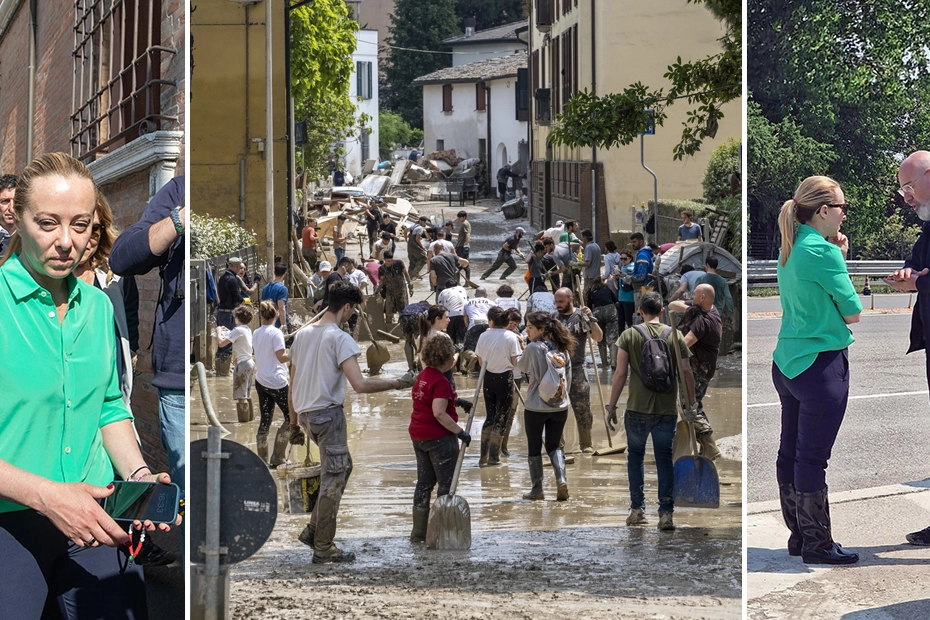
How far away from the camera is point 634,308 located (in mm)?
3316

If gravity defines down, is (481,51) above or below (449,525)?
above

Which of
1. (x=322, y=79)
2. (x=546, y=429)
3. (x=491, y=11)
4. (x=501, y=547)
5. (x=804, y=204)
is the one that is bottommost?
(x=501, y=547)

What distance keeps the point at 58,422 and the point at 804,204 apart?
2.17m

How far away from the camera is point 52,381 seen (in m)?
2.15

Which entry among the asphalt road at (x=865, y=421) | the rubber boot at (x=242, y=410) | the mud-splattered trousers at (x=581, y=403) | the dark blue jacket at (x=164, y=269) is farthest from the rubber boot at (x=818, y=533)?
the dark blue jacket at (x=164, y=269)

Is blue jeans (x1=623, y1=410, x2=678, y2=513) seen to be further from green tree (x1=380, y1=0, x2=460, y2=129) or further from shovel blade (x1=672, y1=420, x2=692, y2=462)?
green tree (x1=380, y1=0, x2=460, y2=129)

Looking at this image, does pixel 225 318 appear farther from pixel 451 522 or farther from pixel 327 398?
pixel 451 522

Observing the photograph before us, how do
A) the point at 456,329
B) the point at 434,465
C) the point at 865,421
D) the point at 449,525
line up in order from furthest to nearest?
1. the point at 865,421
2. the point at 434,465
3. the point at 456,329
4. the point at 449,525

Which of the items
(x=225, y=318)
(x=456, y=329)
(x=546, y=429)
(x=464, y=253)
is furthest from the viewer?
(x=546, y=429)

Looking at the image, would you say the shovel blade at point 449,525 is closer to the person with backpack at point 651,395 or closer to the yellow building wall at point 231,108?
the person with backpack at point 651,395

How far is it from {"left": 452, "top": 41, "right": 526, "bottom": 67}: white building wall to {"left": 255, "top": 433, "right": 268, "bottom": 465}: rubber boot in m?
1.22

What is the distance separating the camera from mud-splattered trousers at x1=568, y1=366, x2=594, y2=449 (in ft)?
13.3

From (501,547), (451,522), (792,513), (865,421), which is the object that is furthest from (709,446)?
(865,421)

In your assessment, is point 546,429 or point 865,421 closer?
point 546,429
